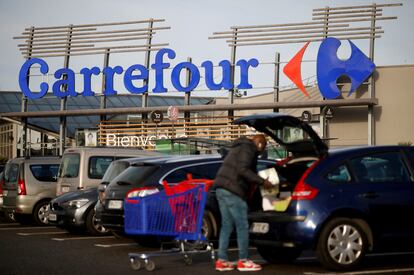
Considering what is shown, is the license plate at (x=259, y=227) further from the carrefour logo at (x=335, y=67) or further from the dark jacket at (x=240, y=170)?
the carrefour logo at (x=335, y=67)

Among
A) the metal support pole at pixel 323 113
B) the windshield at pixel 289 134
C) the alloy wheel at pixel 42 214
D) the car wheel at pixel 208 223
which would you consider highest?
the metal support pole at pixel 323 113

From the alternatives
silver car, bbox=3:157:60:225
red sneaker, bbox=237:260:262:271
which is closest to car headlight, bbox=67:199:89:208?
silver car, bbox=3:157:60:225

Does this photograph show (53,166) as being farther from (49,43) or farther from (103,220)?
(49,43)

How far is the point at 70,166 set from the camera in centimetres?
1772

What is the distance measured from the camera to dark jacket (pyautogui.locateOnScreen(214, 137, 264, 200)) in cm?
991

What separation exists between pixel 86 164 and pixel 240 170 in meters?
8.14

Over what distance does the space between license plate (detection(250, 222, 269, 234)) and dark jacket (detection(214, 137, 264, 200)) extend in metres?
0.44

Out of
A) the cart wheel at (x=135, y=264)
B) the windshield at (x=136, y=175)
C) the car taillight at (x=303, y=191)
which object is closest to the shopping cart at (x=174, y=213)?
the cart wheel at (x=135, y=264)

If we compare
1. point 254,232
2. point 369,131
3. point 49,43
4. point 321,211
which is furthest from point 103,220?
point 49,43

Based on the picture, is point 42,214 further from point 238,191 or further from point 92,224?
point 238,191

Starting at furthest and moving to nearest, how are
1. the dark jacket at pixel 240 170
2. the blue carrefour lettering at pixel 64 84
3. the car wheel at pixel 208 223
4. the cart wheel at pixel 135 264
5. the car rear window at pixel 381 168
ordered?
the blue carrefour lettering at pixel 64 84, the car wheel at pixel 208 223, the cart wheel at pixel 135 264, the car rear window at pixel 381 168, the dark jacket at pixel 240 170

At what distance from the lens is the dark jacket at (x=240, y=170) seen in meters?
9.91

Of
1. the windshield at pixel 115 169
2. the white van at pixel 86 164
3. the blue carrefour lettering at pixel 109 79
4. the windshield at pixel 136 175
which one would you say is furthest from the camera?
the blue carrefour lettering at pixel 109 79

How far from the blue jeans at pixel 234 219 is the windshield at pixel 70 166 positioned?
8.03m
